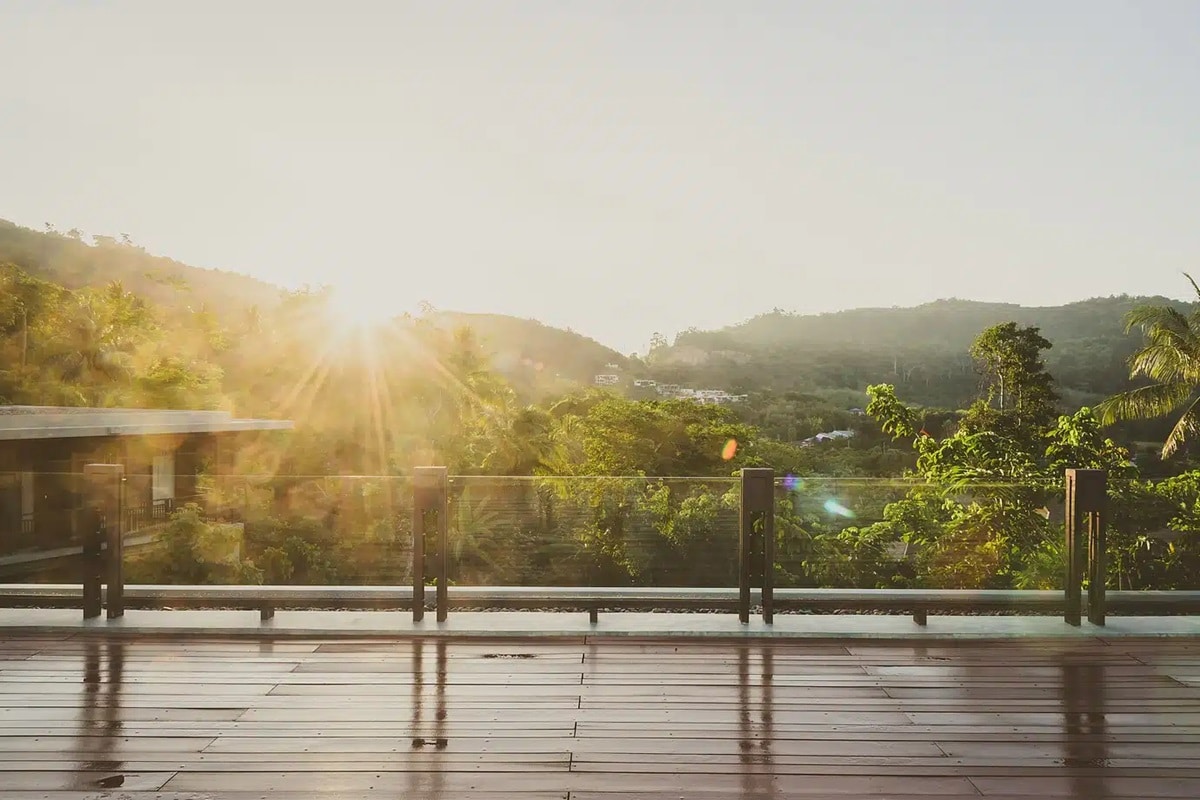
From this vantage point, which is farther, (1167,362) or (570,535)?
(1167,362)

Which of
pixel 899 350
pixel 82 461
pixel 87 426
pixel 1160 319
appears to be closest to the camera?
pixel 87 426

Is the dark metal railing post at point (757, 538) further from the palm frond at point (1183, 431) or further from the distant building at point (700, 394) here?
the distant building at point (700, 394)

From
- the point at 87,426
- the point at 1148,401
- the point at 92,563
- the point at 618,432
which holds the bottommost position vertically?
the point at 92,563

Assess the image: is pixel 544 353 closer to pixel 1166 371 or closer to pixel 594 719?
pixel 1166 371

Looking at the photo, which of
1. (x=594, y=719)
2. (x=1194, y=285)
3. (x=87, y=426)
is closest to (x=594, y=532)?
(x=594, y=719)

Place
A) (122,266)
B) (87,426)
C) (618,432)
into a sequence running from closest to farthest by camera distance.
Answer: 1. (87,426)
2. (618,432)
3. (122,266)

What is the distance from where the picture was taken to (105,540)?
4711 millimetres

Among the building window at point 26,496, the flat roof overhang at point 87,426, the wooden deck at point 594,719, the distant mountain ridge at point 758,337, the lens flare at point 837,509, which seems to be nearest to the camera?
the wooden deck at point 594,719

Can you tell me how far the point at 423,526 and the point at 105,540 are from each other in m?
1.79

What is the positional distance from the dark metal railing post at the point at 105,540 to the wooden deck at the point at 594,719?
272 millimetres

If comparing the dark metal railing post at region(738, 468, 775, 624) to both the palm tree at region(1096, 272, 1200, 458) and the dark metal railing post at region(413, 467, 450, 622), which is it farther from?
the palm tree at region(1096, 272, 1200, 458)

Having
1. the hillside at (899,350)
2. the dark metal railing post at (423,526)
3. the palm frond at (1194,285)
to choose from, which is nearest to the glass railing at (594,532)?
the dark metal railing post at (423,526)

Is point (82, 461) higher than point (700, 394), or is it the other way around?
point (700, 394)

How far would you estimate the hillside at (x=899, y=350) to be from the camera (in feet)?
133
